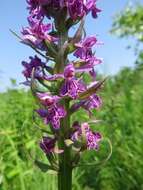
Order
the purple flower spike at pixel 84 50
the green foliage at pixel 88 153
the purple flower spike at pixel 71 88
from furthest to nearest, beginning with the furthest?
1. the green foliage at pixel 88 153
2. the purple flower spike at pixel 84 50
3. the purple flower spike at pixel 71 88

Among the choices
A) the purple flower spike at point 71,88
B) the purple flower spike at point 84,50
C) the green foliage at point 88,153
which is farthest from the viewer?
the green foliage at point 88,153

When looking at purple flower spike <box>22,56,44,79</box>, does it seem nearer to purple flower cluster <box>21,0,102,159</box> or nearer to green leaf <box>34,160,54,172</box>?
purple flower cluster <box>21,0,102,159</box>

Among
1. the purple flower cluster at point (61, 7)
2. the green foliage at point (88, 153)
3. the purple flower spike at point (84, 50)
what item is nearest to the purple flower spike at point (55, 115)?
the purple flower spike at point (84, 50)

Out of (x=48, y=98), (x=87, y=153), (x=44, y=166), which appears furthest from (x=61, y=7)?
(x=87, y=153)

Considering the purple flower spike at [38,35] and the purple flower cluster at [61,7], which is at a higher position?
the purple flower cluster at [61,7]

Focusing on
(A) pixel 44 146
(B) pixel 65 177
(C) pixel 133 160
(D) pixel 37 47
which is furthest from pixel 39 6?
(C) pixel 133 160

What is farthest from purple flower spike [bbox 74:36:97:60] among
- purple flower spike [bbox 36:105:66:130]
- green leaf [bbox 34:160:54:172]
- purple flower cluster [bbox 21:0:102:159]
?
green leaf [bbox 34:160:54:172]

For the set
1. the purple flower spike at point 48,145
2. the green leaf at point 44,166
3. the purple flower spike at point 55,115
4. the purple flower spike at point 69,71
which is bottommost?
the green leaf at point 44,166

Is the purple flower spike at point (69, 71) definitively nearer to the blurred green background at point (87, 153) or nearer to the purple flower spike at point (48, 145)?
the purple flower spike at point (48, 145)

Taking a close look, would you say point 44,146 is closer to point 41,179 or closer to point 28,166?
point 41,179
